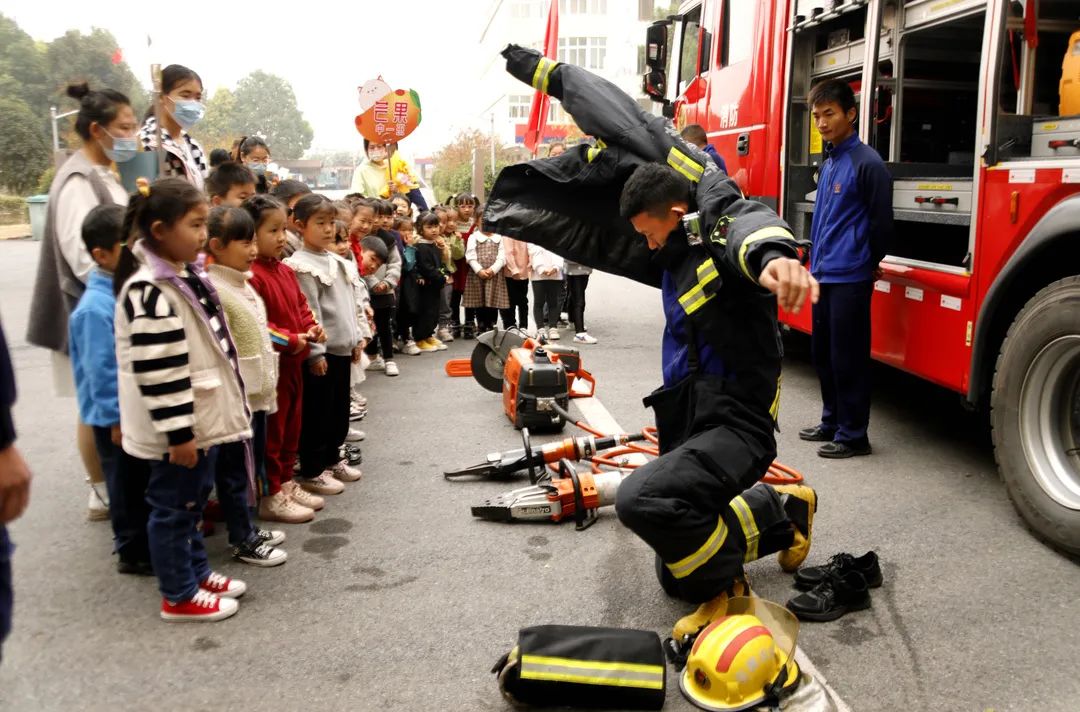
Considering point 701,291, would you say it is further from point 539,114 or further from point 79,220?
point 539,114

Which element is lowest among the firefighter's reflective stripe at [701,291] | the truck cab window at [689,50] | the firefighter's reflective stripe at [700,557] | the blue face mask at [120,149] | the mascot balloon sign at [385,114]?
the firefighter's reflective stripe at [700,557]

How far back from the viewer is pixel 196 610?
3520mm

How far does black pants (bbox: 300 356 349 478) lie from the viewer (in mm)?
4969

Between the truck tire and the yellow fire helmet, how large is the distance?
1.77 m

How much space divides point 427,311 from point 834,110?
201 inches

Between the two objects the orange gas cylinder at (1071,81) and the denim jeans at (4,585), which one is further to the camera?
the orange gas cylinder at (1071,81)

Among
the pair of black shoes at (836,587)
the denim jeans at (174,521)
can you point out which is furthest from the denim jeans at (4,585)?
the pair of black shoes at (836,587)

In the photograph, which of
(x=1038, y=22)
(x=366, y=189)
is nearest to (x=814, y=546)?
(x=1038, y=22)

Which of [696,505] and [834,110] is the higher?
[834,110]

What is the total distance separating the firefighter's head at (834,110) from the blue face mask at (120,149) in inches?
148

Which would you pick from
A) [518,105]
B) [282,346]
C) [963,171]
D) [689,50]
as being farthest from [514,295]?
[518,105]

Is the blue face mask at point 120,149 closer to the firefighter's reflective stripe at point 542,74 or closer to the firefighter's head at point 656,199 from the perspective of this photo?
the firefighter's reflective stripe at point 542,74

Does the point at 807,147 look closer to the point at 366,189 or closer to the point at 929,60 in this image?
the point at 929,60

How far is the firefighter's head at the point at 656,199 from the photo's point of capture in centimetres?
319
